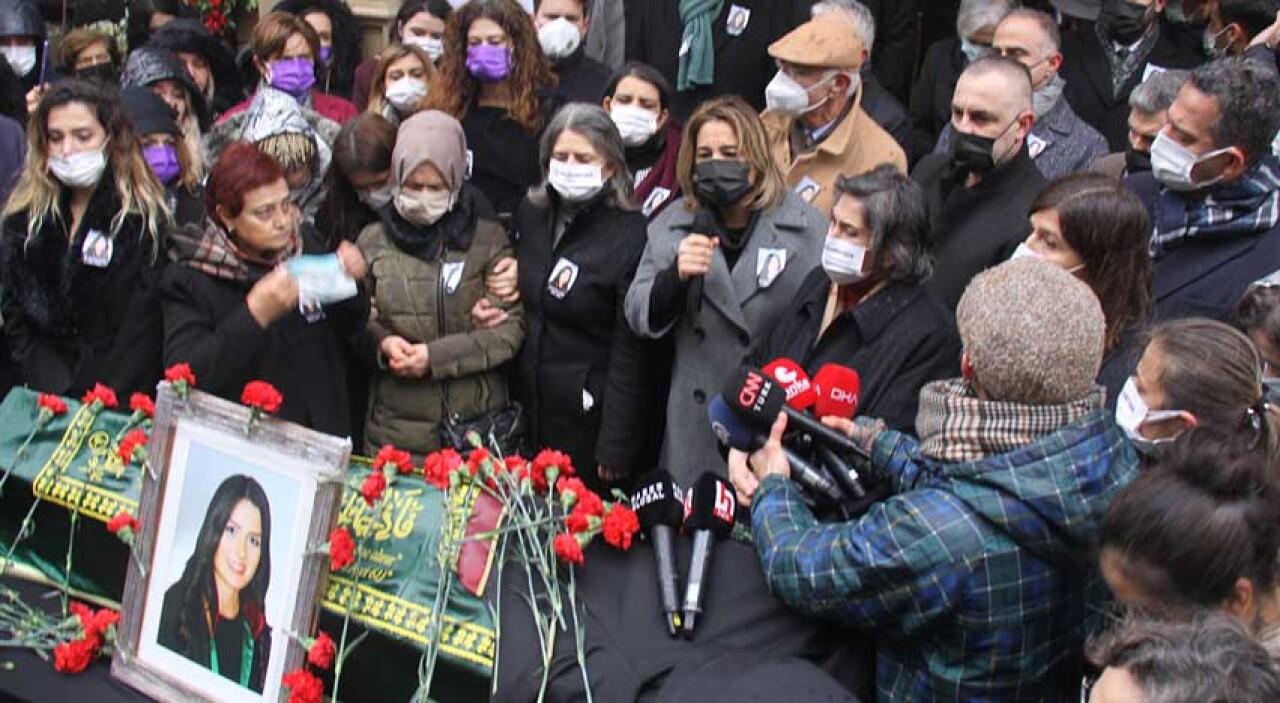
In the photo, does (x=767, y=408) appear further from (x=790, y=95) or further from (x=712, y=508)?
(x=790, y=95)

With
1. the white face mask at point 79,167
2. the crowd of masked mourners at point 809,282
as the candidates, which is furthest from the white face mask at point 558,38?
the white face mask at point 79,167

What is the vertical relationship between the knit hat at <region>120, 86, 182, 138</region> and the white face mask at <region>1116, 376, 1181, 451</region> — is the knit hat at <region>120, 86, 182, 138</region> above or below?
below

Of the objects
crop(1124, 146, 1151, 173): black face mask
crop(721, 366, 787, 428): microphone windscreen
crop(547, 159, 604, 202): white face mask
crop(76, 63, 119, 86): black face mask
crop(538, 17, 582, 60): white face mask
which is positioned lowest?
crop(76, 63, 119, 86): black face mask

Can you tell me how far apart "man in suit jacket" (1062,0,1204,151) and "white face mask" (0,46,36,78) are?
4853 mm

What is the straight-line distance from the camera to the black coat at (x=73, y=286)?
3844mm

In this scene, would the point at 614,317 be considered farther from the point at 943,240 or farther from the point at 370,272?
the point at 943,240

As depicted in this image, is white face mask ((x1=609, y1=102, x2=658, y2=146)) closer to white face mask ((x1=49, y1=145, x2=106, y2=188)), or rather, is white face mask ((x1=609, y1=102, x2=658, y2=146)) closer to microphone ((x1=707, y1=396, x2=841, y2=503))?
white face mask ((x1=49, y1=145, x2=106, y2=188))

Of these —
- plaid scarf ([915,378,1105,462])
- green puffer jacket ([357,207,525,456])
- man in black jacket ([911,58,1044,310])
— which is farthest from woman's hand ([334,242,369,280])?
plaid scarf ([915,378,1105,462])

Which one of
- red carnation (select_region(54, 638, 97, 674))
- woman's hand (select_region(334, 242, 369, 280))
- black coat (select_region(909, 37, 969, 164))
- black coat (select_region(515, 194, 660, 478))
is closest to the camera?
red carnation (select_region(54, 638, 97, 674))

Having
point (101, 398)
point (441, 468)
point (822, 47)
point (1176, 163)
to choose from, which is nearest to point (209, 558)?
point (441, 468)

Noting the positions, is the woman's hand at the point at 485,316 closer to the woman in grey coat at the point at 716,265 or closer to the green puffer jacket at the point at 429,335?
the green puffer jacket at the point at 429,335

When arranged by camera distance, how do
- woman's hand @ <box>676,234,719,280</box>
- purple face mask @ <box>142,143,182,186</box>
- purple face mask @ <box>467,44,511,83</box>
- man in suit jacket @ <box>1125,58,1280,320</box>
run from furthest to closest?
purple face mask @ <box>467,44,511,83</box>, purple face mask @ <box>142,143,182,186</box>, woman's hand @ <box>676,234,719,280</box>, man in suit jacket @ <box>1125,58,1280,320</box>

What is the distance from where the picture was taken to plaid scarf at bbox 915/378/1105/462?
233cm

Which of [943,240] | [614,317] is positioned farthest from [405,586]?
[943,240]
